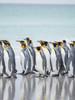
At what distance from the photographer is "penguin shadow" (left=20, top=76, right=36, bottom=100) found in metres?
5.10

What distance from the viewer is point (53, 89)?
5.59m

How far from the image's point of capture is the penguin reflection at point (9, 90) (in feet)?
16.5

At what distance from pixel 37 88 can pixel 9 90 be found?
50 centimetres

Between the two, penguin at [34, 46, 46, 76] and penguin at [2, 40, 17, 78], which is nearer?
penguin at [2, 40, 17, 78]

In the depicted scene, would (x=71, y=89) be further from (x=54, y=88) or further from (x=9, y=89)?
(x=9, y=89)

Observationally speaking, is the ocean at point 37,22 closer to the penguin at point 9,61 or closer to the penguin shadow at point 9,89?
the penguin at point 9,61

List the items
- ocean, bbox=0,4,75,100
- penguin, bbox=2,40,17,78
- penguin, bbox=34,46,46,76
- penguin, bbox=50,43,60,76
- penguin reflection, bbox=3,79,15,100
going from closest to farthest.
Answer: penguin reflection, bbox=3,79,15,100 < penguin, bbox=2,40,17,78 < penguin, bbox=34,46,46,76 < penguin, bbox=50,43,60,76 < ocean, bbox=0,4,75,100

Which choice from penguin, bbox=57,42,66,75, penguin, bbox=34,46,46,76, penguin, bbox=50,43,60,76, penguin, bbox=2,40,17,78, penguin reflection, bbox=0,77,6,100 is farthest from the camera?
penguin, bbox=57,42,66,75

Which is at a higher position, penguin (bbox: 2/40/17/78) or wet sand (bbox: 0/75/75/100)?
penguin (bbox: 2/40/17/78)

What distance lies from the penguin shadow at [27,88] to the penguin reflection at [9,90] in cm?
15

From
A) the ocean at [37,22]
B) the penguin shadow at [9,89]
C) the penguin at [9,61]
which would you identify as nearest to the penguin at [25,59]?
the penguin at [9,61]

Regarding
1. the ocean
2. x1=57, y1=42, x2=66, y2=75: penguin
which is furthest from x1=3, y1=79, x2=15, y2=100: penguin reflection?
the ocean

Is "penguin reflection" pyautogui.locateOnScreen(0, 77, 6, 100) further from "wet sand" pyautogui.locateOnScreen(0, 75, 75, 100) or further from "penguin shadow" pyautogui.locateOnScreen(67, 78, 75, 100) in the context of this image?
"penguin shadow" pyautogui.locateOnScreen(67, 78, 75, 100)

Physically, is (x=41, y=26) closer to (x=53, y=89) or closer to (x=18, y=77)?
(x=18, y=77)
